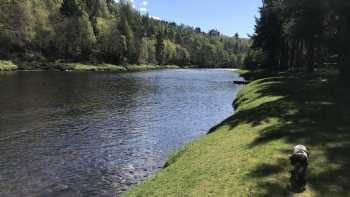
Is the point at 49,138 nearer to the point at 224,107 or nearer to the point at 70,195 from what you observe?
the point at 70,195

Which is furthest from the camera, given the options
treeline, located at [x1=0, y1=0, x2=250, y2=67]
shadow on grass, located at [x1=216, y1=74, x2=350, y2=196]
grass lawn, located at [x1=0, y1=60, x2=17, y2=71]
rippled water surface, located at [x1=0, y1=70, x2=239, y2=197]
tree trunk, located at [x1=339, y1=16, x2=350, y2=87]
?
treeline, located at [x1=0, y1=0, x2=250, y2=67]

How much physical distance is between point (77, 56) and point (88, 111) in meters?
125

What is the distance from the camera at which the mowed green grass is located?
1448 cm

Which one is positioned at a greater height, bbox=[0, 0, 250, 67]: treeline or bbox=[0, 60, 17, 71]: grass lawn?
bbox=[0, 0, 250, 67]: treeline

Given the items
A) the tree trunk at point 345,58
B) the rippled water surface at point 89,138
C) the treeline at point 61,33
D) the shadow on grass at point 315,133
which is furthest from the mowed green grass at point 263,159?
the treeline at point 61,33

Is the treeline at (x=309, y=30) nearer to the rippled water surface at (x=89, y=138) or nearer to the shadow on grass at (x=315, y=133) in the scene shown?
the shadow on grass at (x=315, y=133)

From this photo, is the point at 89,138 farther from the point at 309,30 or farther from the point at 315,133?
the point at 309,30

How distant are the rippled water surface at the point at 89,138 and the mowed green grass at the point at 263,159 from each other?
3.77 meters

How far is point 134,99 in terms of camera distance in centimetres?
5766

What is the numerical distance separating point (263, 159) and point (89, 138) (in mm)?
17358

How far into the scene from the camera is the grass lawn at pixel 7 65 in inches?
4769

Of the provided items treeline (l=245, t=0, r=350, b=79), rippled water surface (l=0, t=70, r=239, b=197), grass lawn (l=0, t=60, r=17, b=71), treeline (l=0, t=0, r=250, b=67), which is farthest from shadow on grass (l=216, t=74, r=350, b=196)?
treeline (l=0, t=0, r=250, b=67)

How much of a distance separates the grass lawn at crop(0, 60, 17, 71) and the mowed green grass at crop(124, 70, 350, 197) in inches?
4295

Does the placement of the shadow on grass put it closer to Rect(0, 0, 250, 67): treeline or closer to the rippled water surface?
the rippled water surface
